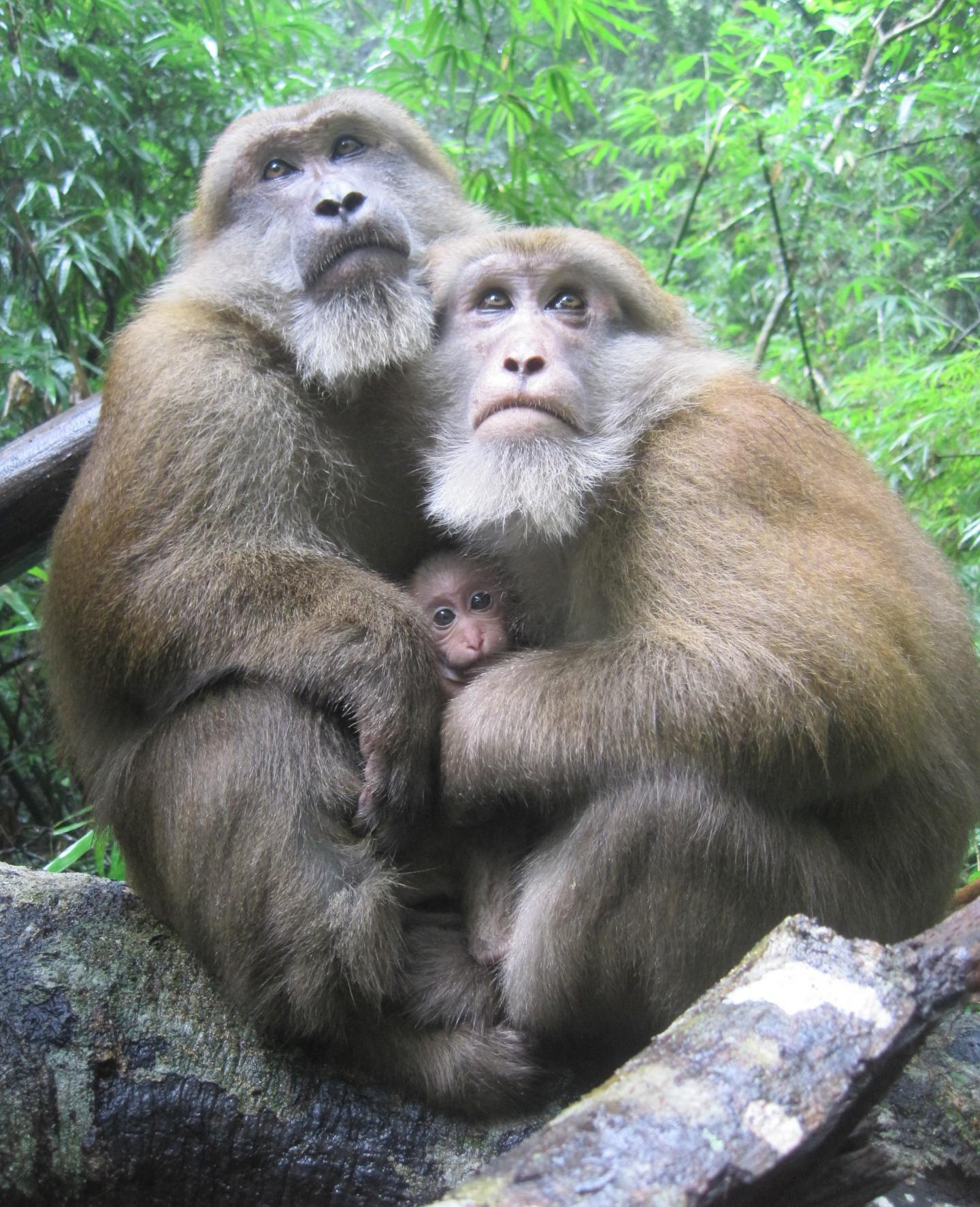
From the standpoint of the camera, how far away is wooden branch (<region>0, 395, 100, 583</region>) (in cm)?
415

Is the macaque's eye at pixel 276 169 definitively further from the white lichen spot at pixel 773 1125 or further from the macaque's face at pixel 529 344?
the white lichen spot at pixel 773 1125

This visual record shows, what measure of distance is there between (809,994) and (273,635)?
1.50m

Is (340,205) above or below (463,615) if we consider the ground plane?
above

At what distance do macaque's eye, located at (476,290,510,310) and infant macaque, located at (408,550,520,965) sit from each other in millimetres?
703

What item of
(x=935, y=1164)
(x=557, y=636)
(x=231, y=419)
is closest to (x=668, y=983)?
(x=935, y=1164)

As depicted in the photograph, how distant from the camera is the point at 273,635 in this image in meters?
2.78

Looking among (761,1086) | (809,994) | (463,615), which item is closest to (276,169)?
(463,615)

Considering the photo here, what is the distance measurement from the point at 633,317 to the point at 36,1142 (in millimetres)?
2580

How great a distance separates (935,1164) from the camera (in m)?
2.50

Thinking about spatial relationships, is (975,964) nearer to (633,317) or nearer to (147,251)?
(633,317)

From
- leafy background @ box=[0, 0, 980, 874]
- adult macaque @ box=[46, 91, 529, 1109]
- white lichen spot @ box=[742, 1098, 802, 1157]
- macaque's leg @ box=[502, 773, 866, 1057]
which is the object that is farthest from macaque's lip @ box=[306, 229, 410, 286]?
white lichen spot @ box=[742, 1098, 802, 1157]

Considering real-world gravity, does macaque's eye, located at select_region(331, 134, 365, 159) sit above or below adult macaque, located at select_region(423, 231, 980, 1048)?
above

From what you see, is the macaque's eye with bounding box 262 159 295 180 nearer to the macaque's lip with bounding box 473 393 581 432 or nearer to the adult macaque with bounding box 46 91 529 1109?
the adult macaque with bounding box 46 91 529 1109

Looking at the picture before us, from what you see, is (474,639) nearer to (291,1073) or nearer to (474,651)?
(474,651)
